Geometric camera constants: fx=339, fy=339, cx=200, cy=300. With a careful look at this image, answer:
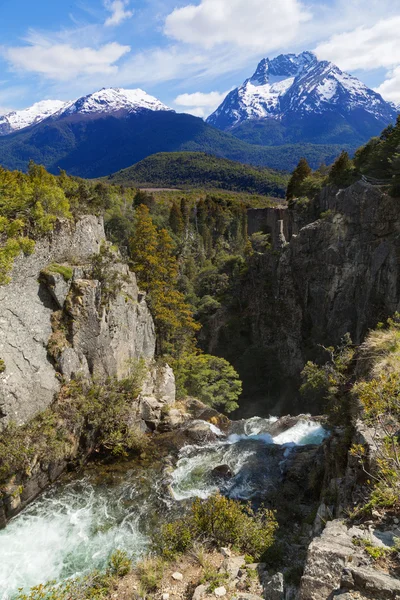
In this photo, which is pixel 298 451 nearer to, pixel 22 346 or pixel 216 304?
pixel 22 346

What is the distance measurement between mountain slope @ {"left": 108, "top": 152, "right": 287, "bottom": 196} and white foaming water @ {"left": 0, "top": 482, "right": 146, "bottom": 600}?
112 meters

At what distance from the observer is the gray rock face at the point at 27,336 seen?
13.5 m

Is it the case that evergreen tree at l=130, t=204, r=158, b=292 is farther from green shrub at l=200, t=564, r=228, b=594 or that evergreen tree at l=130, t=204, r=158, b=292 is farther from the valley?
green shrub at l=200, t=564, r=228, b=594

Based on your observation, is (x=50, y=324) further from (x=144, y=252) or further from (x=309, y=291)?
(x=309, y=291)

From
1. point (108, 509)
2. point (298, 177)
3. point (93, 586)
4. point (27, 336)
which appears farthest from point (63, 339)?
point (298, 177)

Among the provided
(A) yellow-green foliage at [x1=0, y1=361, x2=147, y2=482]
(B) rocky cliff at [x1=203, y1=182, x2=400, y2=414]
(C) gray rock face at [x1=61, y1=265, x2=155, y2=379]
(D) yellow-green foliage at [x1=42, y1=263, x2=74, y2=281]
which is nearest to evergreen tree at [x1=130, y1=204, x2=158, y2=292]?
(C) gray rock face at [x1=61, y1=265, x2=155, y2=379]

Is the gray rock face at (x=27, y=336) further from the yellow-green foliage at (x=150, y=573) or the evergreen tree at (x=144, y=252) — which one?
the evergreen tree at (x=144, y=252)

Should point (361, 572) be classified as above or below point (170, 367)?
above

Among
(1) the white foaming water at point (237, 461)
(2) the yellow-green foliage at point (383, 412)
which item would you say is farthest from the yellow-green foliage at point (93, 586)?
(2) the yellow-green foliage at point (383, 412)

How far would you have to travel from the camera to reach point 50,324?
1612 cm

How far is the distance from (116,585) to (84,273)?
13799 millimetres

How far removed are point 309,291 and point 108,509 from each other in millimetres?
29723

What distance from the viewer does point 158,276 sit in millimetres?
28203

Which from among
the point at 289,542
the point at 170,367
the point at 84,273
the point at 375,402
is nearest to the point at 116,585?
the point at 289,542
